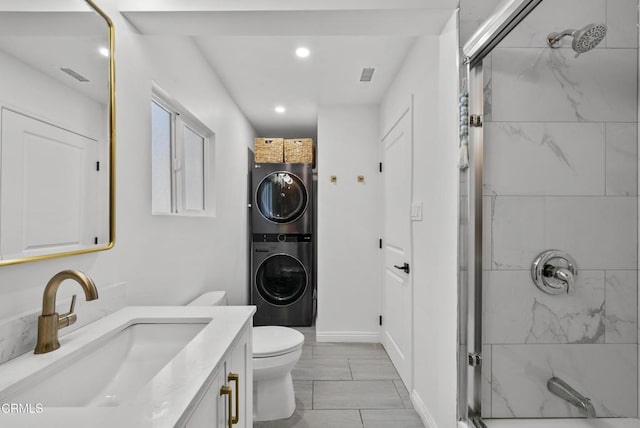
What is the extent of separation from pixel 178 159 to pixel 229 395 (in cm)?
171

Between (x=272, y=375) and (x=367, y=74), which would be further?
(x=367, y=74)

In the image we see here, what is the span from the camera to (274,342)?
212 centimetres

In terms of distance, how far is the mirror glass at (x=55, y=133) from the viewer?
92 centimetres

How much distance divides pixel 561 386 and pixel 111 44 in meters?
2.22

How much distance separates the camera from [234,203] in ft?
11.2

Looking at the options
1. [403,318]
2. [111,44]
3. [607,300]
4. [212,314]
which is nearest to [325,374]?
[403,318]

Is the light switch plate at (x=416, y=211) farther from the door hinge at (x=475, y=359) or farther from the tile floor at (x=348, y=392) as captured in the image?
the tile floor at (x=348, y=392)

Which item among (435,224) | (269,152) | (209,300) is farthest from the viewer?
(269,152)

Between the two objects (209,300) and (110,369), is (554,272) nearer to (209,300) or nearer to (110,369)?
(110,369)

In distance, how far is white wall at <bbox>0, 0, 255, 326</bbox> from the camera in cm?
113

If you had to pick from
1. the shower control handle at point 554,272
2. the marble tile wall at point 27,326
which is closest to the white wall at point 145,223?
the marble tile wall at point 27,326

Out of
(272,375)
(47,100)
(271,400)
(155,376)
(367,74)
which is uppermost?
(367,74)

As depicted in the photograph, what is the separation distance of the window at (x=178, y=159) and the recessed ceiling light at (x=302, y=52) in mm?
833

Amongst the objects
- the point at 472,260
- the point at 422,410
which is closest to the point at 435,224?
the point at 472,260
